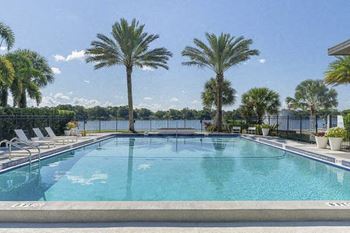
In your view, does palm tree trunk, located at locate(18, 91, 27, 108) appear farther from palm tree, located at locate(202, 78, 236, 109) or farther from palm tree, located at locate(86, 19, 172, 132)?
palm tree, located at locate(202, 78, 236, 109)

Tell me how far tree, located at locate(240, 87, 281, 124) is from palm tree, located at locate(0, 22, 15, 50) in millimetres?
15438

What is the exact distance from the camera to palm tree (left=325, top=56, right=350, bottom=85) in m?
16.2

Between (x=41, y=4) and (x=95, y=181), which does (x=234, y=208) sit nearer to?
(x=95, y=181)

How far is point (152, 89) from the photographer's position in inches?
1156

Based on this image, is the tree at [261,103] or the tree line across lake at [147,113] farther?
the tree line across lake at [147,113]

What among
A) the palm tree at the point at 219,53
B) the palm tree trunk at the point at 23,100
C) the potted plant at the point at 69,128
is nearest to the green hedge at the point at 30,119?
the potted plant at the point at 69,128

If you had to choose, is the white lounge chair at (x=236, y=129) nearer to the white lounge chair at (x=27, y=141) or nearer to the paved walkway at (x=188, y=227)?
the white lounge chair at (x=27, y=141)

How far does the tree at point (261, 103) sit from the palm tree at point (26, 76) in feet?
48.3

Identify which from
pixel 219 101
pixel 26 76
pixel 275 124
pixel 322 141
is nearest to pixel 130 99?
pixel 219 101

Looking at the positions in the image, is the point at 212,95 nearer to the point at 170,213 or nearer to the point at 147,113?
the point at 147,113

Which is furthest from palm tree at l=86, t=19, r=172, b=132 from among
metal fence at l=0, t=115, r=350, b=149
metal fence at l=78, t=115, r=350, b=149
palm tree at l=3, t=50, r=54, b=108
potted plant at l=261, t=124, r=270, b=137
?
potted plant at l=261, t=124, r=270, b=137

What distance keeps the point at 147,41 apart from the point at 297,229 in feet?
71.7

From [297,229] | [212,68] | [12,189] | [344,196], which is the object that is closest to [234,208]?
[297,229]

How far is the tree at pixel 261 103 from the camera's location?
23.8 m
